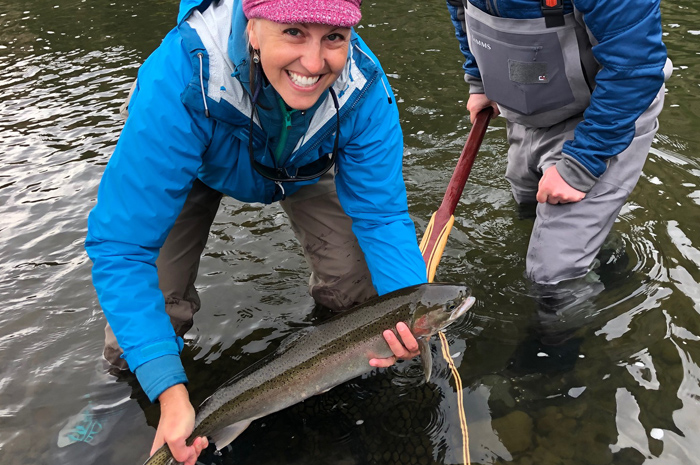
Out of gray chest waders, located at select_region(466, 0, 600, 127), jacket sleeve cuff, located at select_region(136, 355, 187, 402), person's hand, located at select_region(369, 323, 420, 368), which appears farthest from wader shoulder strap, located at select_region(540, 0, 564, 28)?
jacket sleeve cuff, located at select_region(136, 355, 187, 402)

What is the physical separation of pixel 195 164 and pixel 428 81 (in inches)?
260

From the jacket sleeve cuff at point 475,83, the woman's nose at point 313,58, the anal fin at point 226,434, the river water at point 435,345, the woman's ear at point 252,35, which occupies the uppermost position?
the woman's ear at point 252,35

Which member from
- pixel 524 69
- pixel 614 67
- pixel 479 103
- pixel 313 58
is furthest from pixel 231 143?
pixel 479 103

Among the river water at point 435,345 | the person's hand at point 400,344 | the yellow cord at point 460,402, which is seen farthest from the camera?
the river water at point 435,345

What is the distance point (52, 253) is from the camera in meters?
5.72

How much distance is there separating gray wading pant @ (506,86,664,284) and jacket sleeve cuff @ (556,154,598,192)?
11 cm

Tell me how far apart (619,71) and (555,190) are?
2.73ft

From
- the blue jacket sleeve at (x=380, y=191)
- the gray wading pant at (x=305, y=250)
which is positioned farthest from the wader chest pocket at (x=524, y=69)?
the gray wading pant at (x=305, y=250)

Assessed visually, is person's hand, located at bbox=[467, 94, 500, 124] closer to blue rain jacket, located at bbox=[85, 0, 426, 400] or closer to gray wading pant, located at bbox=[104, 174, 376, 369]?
gray wading pant, located at bbox=[104, 174, 376, 369]

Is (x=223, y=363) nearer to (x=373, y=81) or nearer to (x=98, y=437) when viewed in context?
(x=98, y=437)

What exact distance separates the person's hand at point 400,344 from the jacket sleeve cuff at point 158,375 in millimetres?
1066

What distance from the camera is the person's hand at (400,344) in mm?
3299

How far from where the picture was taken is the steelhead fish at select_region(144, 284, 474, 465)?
10.9 feet

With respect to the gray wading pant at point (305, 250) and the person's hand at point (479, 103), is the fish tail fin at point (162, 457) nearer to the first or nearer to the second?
the gray wading pant at point (305, 250)
